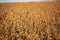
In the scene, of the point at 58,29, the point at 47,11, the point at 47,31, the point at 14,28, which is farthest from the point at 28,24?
the point at 47,11

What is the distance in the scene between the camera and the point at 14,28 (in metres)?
1.61

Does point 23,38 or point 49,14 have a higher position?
point 49,14

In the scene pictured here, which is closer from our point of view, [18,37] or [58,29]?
[18,37]

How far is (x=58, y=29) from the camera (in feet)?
5.08

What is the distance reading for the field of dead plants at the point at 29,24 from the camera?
1.44 m

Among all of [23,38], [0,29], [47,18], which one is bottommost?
[23,38]

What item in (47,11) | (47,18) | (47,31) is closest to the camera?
(47,31)

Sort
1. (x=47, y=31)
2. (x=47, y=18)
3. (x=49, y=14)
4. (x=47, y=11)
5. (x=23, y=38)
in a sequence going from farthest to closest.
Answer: (x=47, y=11)
(x=49, y=14)
(x=47, y=18)
(x=47, y=31)
(x=23, y=38)

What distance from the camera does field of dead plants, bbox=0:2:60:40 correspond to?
144cm

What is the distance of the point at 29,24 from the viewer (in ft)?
5.64

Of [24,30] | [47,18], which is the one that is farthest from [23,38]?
[47,18]

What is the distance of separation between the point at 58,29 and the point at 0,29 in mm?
796

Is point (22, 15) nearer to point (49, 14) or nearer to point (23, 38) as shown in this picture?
point (49, 14)

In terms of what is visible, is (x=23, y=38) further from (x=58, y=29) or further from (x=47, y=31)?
(x=58, y=29)
